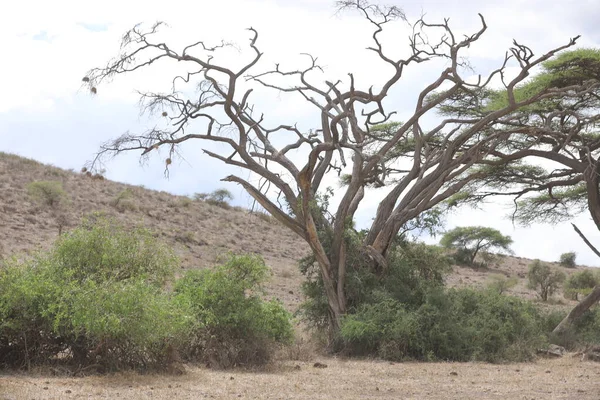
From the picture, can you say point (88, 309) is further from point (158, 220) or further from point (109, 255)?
point (158, 220)

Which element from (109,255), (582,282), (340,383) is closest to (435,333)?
(340,383)

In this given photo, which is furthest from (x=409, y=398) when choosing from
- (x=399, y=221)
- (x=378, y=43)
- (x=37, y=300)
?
(x=378, y=43)

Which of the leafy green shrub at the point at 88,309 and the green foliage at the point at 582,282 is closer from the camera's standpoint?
the leafy green shrub at the point at 88,309

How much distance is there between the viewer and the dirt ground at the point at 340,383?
815cm

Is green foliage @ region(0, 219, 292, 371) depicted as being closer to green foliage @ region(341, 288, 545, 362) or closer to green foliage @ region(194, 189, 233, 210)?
green foliage @ region(341, 288, 545, 362)

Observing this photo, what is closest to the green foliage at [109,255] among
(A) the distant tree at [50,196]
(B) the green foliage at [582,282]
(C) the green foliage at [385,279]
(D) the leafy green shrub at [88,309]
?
(D) the leafy green shrub at [88,309]

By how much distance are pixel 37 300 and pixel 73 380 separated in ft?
3.42

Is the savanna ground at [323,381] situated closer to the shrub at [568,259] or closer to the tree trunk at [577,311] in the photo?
the tree trunk at [577,311]

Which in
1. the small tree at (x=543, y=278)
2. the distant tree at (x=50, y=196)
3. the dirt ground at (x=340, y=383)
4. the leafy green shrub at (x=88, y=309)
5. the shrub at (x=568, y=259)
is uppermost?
the shrub at (x=568, y=259)

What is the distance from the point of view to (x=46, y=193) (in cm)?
2853

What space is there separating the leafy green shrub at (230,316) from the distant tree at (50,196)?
17.8 m

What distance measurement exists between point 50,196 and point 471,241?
17878mm

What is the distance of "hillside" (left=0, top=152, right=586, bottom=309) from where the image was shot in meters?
25.0

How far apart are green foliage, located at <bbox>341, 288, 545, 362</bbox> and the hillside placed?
8.57 meters
